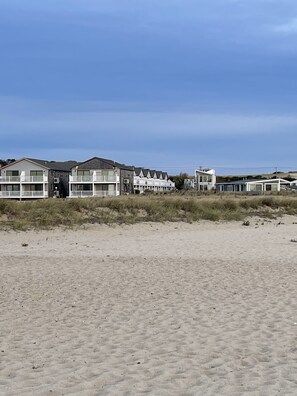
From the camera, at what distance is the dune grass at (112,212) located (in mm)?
23000

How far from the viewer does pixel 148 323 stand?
7172 mm

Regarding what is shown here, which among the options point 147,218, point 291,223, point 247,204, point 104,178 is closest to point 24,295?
point 147,218

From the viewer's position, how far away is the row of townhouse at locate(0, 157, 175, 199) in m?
68.8

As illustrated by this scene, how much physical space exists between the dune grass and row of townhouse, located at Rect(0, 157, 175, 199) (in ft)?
127

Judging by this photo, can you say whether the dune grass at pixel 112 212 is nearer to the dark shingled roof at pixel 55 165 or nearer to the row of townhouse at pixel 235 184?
the dark shingled roof at pixel 55 165

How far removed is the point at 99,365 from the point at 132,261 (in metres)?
8.65

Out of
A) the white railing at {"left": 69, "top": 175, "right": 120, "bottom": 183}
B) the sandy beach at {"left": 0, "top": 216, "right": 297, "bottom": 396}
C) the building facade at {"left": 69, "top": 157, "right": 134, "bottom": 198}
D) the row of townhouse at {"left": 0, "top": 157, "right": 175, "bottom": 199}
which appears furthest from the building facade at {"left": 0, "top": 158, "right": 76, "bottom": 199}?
the sandy beach at {"left": 0, "top": 216, "right": 297, "bottom": 396}

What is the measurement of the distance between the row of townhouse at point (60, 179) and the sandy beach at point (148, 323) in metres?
54.0

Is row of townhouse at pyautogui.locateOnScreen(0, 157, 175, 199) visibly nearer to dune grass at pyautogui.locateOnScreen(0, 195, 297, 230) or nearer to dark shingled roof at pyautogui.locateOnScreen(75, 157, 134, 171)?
dark shingled roof at pyautogui.locateOnScreen(75, 157, 134, 171)

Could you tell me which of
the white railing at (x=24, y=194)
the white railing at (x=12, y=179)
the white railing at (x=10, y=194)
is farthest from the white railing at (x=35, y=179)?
the white railing at (x=10, y=194)

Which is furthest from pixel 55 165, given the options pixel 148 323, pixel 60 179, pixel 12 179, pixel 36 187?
pixel 148 323

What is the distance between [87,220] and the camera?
78.6ft

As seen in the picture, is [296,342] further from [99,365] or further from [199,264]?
[199,264]

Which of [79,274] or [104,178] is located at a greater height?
[104,178]
